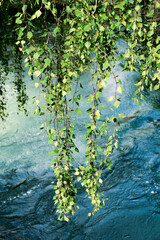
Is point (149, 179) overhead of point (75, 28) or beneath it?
beneath

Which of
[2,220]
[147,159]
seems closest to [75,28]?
[2,220]

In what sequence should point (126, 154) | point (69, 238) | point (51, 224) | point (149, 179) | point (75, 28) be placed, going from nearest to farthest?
point (75, 28)
point (69, 238)
point (51, 224)
point (149, 179)
point (126, 154)

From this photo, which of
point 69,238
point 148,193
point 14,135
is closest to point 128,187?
point 148,193

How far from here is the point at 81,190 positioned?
4016mm

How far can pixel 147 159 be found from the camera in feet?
15.3

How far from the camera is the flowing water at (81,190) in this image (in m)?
3.33

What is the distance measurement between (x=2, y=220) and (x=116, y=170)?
197cm

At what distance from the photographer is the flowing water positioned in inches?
131

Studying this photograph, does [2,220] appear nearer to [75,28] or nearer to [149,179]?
[149,179]

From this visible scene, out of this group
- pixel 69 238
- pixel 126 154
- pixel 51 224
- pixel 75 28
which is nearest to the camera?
pixel 75 28

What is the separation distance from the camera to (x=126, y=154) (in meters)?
4.83

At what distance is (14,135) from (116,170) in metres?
2.37

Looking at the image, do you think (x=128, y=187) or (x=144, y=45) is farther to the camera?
(x=128, y=187)

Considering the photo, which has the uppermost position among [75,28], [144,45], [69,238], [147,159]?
[75,28]
